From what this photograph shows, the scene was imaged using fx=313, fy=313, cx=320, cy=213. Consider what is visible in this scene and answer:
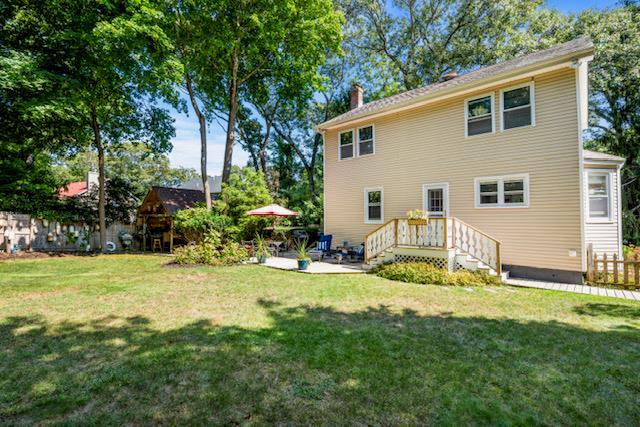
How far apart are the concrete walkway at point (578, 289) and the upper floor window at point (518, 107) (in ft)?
15.5

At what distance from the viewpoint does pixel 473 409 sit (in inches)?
113

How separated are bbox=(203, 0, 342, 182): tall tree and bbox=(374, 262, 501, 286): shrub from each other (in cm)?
1196

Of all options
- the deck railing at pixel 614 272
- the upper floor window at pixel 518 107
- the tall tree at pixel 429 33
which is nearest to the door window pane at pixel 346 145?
the upper floor window at pixel 518 107

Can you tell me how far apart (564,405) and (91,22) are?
18684 mm

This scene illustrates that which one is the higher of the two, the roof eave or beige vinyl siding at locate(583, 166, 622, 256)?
the roof eave

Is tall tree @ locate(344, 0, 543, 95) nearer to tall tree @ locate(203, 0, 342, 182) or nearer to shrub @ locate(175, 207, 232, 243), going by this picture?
tall tree @ locate(203, 0, 342, 182)

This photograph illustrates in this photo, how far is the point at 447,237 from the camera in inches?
360

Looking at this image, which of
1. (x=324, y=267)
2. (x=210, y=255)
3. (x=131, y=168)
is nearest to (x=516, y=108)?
(x=324, y=267)

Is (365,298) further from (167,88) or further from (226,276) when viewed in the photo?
(167,88)

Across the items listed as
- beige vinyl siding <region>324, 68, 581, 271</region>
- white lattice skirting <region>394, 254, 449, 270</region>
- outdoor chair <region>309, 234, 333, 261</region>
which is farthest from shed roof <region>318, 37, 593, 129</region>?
white lattice skirting <region>394, 254, 449, 270</region>

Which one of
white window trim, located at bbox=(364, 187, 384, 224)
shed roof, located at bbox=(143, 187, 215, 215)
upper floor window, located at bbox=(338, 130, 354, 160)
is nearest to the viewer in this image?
white window trim, located at bbox=(364, 187, 384, 224)

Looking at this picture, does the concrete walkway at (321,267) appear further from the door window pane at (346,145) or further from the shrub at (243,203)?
the door window pane at (346,145)

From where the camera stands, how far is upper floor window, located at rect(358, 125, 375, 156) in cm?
1363

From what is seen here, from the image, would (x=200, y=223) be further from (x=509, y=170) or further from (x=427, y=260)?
(x=509, y=170)
